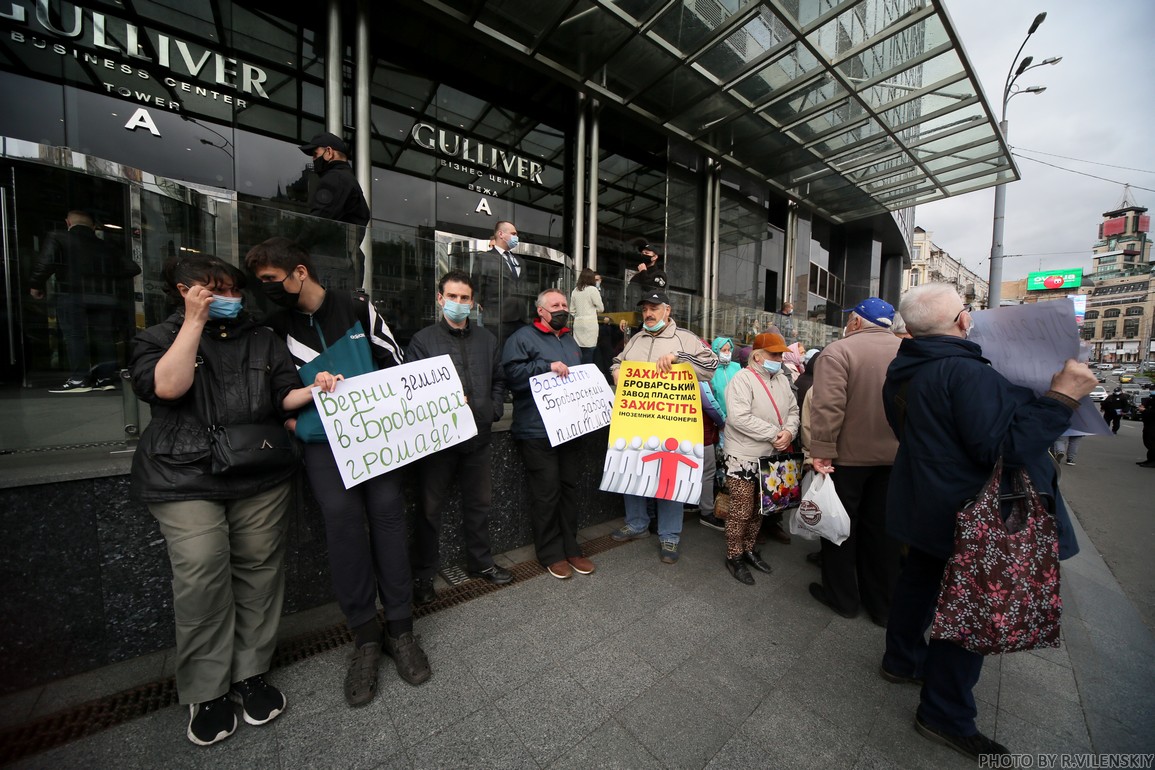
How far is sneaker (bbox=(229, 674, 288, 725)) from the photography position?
2.01 m

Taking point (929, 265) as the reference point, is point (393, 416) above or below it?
below

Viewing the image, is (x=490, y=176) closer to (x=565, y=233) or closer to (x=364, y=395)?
(x=565, y=233)

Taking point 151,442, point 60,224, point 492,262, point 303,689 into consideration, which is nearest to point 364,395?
point 151,442

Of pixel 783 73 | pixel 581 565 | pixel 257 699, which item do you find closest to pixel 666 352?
pixel 581 565

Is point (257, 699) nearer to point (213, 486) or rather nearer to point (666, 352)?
point (213, 486)

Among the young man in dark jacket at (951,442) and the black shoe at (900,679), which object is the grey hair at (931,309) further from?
the black shoe at (900,679)

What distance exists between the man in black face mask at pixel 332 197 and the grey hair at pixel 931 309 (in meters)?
3.40

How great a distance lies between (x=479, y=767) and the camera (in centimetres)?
183

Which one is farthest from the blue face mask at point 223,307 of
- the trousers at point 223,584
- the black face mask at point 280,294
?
the trousers at point 223,584

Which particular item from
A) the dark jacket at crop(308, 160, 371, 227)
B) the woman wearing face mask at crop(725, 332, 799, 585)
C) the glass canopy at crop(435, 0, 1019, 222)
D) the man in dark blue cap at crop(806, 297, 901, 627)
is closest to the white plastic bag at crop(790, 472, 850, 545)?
the man in dark blue cap at crop(806, 297, 901, 627)

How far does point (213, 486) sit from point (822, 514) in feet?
10.7

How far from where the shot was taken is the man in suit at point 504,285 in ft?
15.0

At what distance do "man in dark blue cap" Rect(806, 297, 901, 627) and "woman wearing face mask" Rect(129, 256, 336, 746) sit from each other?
9.99 ft

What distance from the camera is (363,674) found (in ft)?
7.29
